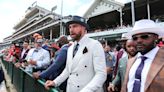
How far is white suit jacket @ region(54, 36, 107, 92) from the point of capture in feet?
9.54

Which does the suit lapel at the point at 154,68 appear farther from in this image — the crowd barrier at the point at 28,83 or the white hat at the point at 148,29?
the crowd barrier at the point at 28,83

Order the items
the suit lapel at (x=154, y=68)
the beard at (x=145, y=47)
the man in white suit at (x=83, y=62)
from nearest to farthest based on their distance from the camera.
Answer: the suit lapel at (x=154, y=68)
the beard at (x=145, y=47)
the man in white suit at (x=83, y=62)

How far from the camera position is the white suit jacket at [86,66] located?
9.54ft

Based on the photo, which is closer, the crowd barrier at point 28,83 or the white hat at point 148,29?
the white hat at point 148,29

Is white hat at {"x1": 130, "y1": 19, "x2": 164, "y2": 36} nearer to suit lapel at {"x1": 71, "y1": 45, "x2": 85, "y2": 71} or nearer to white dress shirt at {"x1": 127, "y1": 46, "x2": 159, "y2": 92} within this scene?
white dress shirt at {"x1": 127, "y1": 46, "x2": 159, "y2": 92}

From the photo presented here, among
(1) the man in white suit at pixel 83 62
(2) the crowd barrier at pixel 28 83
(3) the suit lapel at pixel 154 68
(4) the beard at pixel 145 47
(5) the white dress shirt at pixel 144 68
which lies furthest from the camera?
(2) the crowd barrier at pixel 28 83

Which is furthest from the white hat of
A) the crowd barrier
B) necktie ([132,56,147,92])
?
the crowd barrier

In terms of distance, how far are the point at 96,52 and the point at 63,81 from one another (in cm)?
72

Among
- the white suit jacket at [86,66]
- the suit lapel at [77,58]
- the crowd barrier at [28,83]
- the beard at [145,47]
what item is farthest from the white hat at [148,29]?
A: the crowd barrier at [28,83]

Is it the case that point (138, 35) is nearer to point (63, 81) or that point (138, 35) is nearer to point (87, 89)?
point (87, 89)

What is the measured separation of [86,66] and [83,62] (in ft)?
0.18

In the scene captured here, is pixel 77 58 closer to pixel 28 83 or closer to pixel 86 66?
pixel 86 66

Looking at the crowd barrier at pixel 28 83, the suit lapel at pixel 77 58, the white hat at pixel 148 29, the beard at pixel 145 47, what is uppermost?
the white hat at pixel 148 29

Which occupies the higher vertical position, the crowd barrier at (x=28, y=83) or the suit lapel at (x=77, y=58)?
the suit lapel at (x=77, y=58)
